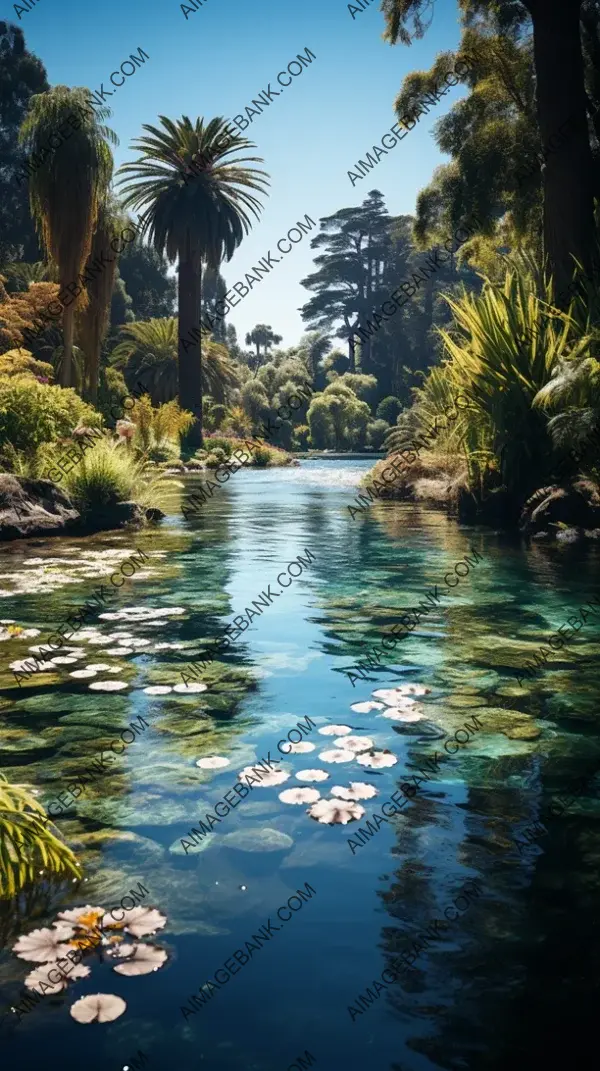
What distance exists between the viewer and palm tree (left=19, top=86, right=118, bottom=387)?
21.1m

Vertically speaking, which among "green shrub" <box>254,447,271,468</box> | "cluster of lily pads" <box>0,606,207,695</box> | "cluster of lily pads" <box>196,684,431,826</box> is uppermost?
"green shrub" <box>254,447,271,468</box>

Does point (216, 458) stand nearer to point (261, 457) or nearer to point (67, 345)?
point (261, 457)

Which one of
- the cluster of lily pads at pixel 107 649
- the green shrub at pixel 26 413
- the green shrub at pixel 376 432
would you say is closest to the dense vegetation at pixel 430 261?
the green shrub at pixel 26 413

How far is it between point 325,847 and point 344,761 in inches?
27.7

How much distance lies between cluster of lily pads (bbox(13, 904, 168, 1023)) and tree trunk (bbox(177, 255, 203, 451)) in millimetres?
30432

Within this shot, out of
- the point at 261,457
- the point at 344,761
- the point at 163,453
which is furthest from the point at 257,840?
the point at 261,457

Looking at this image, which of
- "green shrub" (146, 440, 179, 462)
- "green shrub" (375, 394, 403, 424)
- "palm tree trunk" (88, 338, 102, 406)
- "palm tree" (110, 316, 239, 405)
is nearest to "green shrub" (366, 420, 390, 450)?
"green shrub" (375, 394, 403, 424)

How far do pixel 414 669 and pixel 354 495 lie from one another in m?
14.3

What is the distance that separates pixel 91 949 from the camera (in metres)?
2.29

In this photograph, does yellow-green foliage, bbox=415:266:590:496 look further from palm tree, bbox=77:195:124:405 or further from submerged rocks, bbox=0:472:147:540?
palm tree, bbox=77:195:124:405

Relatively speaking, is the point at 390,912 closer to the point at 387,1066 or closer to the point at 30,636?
the point at 387,1066

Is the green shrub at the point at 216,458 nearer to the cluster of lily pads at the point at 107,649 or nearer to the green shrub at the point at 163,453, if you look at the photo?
the green shrub at the point at 163,453

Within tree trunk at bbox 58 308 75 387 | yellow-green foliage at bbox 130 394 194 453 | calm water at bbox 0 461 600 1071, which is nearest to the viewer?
calm water at bbox 0 461 600 1071

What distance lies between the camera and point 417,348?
62188 millimetres
